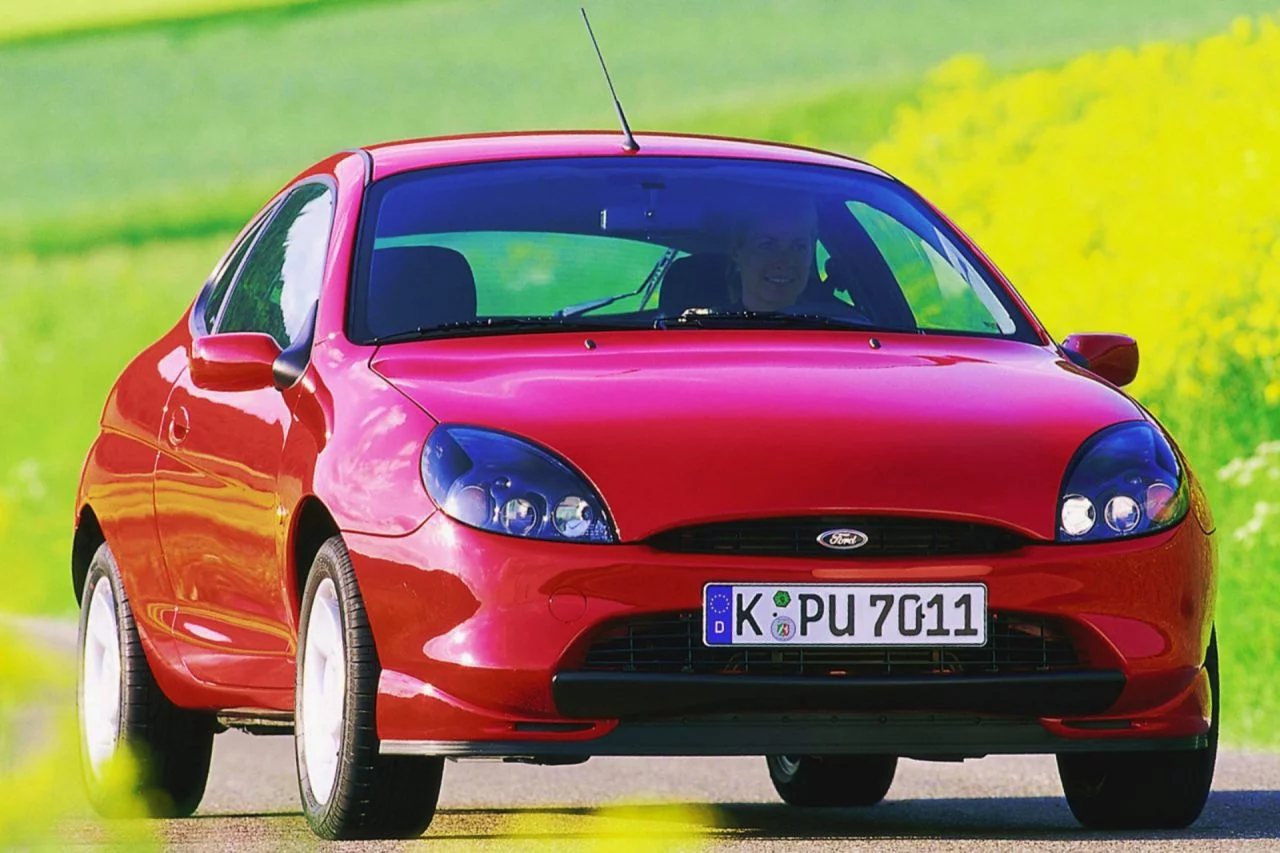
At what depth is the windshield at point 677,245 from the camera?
6.44m

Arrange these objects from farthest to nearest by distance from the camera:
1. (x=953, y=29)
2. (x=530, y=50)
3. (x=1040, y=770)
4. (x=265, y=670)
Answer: (x=530, y=50) → (x=953, y=29) → (x=1040, y=770) → (x=265, y=670)

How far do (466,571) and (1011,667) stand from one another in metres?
1.01

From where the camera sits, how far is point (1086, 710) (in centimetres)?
568

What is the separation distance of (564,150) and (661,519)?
1.84 meters

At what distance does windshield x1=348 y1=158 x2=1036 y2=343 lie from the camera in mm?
6438

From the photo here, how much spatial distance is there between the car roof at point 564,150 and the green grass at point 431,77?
20.7m

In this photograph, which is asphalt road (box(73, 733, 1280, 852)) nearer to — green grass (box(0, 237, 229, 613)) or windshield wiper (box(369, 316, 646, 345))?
windshield wiper (box(369, 316, 646, 345))

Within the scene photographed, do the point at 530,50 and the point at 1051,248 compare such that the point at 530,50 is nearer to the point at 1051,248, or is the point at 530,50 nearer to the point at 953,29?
the point at 953,29

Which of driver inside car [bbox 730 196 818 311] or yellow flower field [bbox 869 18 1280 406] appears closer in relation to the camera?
driver inside car [bbox 730 196 818 311]

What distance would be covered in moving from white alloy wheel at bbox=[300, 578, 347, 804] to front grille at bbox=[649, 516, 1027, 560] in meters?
0.70

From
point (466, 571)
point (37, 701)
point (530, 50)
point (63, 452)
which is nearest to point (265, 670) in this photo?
point (466, 571)

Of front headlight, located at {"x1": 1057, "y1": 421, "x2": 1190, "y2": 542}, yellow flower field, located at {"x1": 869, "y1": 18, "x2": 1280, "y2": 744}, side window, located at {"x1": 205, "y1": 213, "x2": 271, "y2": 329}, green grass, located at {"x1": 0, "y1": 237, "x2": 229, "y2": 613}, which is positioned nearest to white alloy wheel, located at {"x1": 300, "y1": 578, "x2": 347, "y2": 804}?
front headlight, located at {"x1": 1057, "y1": 421, "x2": 1190, "y2": 542}

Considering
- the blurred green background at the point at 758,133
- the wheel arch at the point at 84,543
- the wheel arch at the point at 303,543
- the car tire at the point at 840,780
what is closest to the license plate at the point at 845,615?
the wheel arch at the point at 303,543

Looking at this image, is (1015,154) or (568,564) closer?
(568,564)
